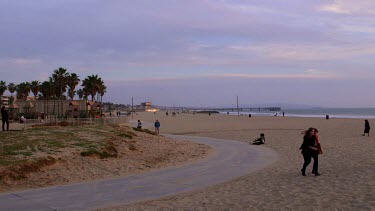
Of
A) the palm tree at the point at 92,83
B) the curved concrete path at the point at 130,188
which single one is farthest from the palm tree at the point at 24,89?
the curved concrete path at the point at 130,188

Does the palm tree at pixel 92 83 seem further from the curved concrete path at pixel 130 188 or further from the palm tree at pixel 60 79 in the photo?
the curved concrete path at pixel 130 188

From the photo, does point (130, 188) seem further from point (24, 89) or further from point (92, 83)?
point (24, 89)

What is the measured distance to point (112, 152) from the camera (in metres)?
17.1

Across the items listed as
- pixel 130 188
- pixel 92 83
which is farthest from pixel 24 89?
pixel 130 188

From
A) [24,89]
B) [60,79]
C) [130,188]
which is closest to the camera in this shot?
[130,188]

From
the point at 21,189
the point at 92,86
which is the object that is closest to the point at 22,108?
the point at 92,86

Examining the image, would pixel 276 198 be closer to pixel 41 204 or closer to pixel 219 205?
pixel 219 205

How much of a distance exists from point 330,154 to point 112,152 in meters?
9.92

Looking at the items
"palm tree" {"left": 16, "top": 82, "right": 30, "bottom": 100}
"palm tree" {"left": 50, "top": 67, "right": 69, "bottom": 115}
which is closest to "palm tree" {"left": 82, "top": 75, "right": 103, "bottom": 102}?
"palm tree" {"left": 50, "top": 67, "right": 69, "bottom": 115}

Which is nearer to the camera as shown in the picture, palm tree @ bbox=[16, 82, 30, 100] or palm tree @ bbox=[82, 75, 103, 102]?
palm tree @ bbox=[82, 75, 103, 102]

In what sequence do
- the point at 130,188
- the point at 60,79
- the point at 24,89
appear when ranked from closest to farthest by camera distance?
the point at 130,188 → the point at 60,79 → the point at 24,89

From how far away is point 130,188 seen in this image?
1084 cm

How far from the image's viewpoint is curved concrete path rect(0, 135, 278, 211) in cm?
900

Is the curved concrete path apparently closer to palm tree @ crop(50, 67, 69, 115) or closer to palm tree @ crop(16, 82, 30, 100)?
palm tree @ crop(50, 67, 69, 115)
